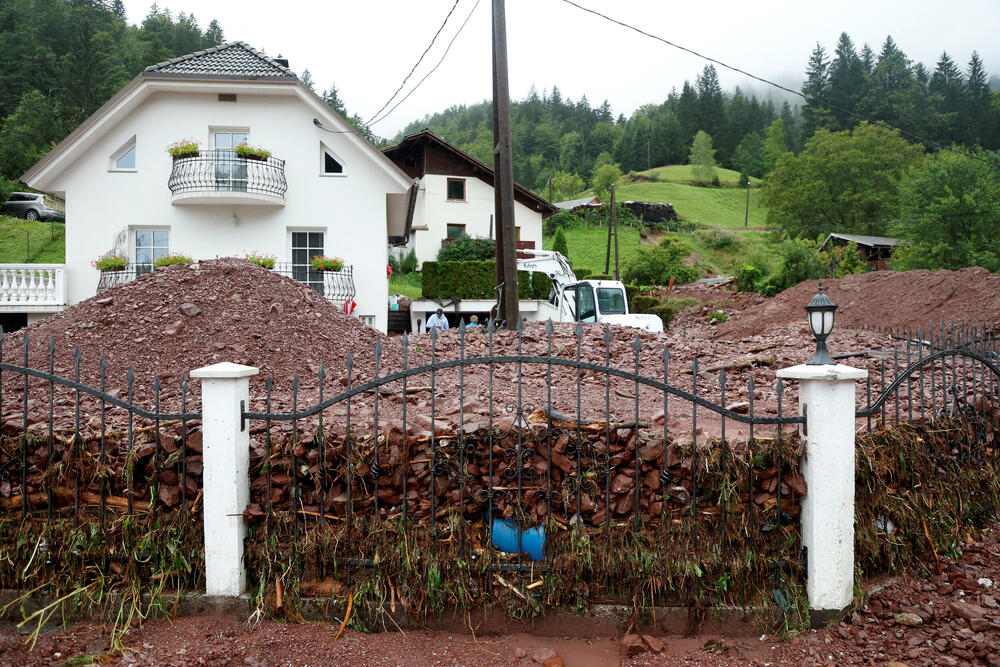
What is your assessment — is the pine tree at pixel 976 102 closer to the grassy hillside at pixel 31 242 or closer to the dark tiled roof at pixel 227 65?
the dark tiled roof at pixel 227 65

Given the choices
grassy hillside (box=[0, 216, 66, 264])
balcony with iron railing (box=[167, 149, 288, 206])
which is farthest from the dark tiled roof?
grassy hillside (box=[0, 216, 66, 264])

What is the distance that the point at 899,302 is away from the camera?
17.3 meters

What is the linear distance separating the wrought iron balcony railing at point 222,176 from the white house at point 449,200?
17.5m

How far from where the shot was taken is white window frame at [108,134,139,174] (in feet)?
54.2

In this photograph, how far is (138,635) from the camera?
3494mm

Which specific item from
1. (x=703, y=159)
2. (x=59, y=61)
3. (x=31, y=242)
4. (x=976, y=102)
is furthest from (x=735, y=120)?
(x=31, y=242)

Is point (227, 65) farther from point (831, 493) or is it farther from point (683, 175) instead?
point (683, 175)

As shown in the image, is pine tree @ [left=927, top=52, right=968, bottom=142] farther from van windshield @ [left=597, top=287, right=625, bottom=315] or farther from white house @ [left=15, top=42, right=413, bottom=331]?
white house @ [left=15, top=42, right=413, bottom=331]

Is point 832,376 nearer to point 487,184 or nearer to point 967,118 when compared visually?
point 487,184

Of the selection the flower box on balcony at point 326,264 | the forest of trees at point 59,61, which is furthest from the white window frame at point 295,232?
the forest of trees at point 59,61

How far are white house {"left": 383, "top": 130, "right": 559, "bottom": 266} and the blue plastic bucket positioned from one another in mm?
30566

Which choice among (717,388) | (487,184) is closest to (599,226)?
(487,184)

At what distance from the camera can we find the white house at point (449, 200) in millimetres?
34062

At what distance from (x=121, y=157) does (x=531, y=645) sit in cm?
1800
